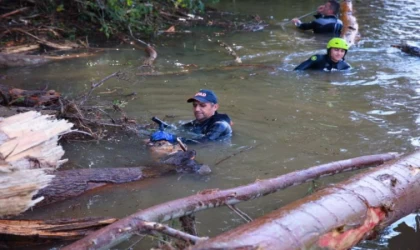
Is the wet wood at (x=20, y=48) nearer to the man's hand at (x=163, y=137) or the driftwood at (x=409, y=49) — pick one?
the man's hand at (x=163, y=137)

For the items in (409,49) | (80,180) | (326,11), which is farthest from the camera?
(326,11)

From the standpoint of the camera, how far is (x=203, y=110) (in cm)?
682

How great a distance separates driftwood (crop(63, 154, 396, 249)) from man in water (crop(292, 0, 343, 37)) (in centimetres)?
1060

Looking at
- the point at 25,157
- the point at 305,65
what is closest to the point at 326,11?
the point at 305,65

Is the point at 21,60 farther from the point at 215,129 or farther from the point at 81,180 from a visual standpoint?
the point at 81,180

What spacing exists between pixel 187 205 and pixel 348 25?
11.2 metres

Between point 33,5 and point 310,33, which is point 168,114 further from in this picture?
point 310,33

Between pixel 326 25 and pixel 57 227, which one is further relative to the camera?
pixel 326 25

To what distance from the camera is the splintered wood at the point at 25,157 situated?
381cm

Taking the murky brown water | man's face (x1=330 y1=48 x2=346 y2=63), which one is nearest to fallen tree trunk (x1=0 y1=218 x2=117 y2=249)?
the murky brown water

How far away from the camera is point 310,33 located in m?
14.7

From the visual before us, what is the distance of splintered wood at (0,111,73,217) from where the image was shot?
381 centimetres

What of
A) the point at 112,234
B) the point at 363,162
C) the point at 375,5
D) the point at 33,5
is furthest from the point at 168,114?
the point at 375,5

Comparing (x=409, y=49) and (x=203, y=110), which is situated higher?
(x=203, y=110)
